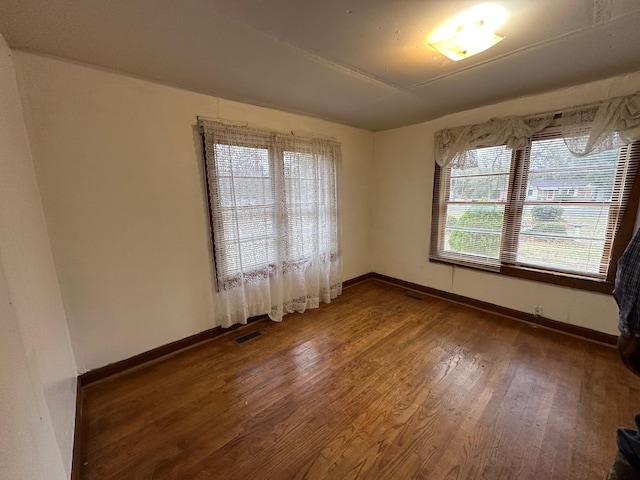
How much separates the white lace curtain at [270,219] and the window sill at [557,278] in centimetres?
192

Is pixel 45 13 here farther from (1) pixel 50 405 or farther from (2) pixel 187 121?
(1) pixel 50 405

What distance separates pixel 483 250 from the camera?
2904 mm

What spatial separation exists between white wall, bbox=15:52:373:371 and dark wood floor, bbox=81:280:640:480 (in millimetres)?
422

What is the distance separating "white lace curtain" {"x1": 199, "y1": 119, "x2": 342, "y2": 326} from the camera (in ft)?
7.58

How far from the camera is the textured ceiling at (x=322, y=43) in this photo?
4.01 ft

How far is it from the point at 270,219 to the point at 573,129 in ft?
9.32

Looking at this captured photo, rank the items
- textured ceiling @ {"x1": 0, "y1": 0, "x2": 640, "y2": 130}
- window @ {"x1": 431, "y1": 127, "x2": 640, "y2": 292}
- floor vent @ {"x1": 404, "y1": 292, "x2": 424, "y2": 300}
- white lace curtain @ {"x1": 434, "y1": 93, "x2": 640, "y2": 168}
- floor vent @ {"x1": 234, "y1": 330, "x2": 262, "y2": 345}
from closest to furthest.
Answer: textured ceiling @ {"x1": 0, "y1": 0, "x2": 640, "y2": 130} < white lace curtain @ {"x1": 434, "y1": 93, "x2": 640, "y2": 168} < window @ {"x1": 431, "y1": 127, "x2": 640, "y2": 292} < floor vent @ {"x1": 234, "y1": 330, "x2": 262, "y2": 345} < floor vent @ {"x1": 404, "y1": 292, "x2": 424, "y2": 300}

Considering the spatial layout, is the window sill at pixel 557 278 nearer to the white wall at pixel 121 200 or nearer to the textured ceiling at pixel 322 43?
the textured ceiling at pixel 322 43

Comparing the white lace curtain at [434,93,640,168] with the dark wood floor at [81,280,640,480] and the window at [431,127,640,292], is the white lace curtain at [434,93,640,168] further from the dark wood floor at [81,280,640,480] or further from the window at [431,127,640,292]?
the dark wood floor at [81,280,640,480]

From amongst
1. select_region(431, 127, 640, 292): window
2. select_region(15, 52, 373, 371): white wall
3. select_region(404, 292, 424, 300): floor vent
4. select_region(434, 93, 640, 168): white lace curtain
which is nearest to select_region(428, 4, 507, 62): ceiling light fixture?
select_region(434, 93, 640, 168): white lace curtain

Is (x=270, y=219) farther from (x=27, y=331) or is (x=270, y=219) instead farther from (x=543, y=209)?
(x=543, y=209)

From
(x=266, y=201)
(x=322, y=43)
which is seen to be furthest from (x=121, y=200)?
(x=322, y=43)

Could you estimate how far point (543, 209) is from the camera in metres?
2.44

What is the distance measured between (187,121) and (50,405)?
199cm
